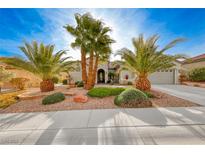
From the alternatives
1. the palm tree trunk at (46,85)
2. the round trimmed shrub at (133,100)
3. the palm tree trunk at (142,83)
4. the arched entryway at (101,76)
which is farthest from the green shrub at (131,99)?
the arched entryway at (101,76)

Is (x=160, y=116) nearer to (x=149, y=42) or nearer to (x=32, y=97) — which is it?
(x=149, y=42)

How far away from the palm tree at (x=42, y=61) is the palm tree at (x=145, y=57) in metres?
5.09

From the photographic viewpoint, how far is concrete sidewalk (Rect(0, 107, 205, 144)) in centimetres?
340

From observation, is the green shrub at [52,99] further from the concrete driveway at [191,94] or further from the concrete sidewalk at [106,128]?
the concrete driveway at [191,94]

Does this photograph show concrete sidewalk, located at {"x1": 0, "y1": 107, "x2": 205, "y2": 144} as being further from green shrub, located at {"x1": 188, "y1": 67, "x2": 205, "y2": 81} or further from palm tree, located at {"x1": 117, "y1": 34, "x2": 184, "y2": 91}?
green shrub, located at {"x1": 188, "y1": 67, "x2": 205, "y2": 81}

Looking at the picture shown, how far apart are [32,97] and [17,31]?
4.38 metres

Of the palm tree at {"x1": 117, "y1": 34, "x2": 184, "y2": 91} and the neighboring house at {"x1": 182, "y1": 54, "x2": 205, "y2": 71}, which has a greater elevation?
the neighboring house at {"x1": 182, "y1": 54, "x2": 205, "y2": 71}

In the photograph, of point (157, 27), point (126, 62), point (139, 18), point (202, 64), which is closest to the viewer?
point (139, 18)

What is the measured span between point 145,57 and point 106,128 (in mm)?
6101

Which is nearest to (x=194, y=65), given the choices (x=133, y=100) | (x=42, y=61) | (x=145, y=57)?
(x=145, y=57)

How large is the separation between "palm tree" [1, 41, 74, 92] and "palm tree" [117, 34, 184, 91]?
5095 millimetres

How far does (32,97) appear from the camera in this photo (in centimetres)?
850

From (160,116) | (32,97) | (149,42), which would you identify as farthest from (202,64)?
(32,97)

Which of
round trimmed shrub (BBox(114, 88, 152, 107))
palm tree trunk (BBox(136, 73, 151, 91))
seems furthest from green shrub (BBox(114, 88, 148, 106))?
palm tree trunk (BBox(136, 73, 151, 91))
